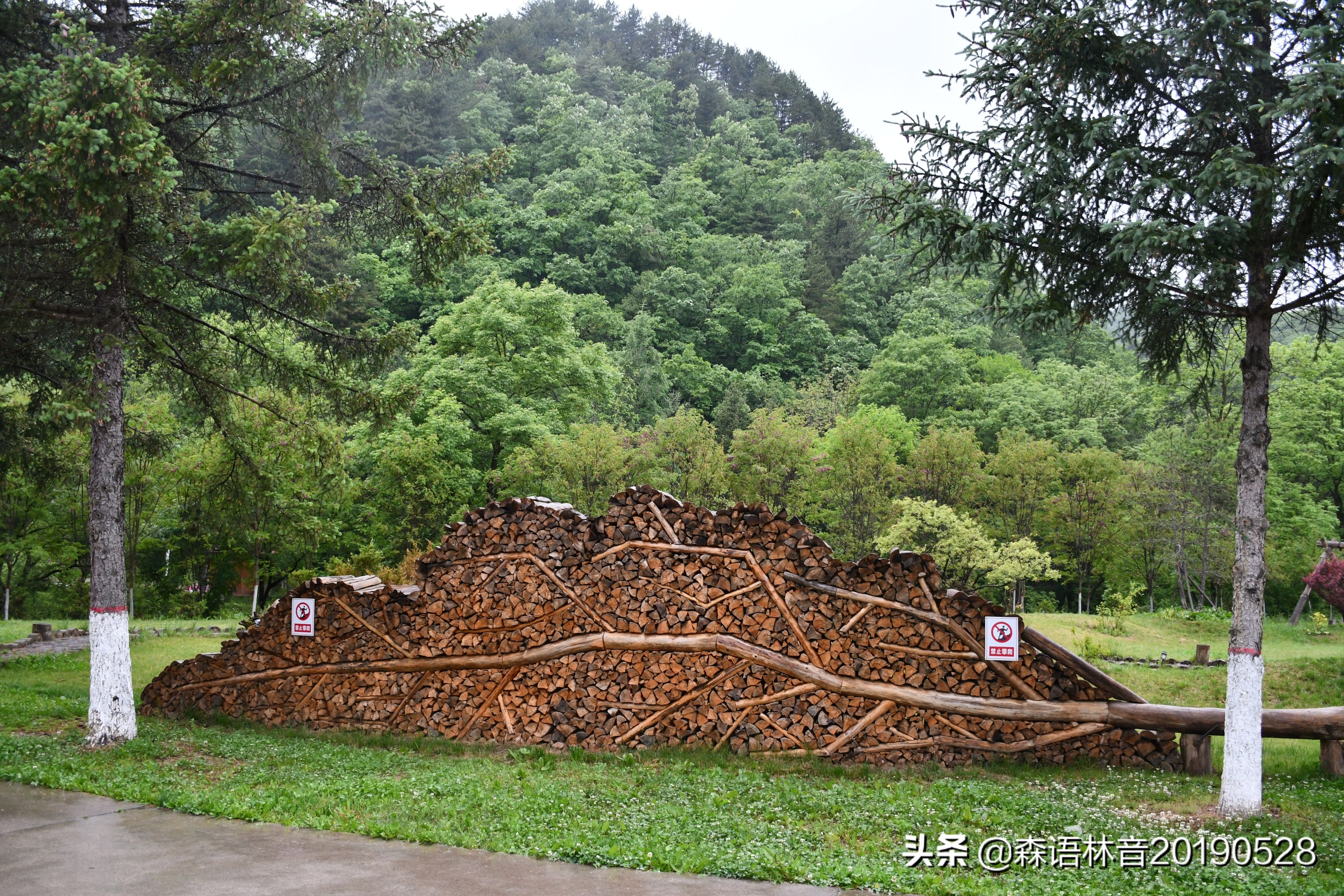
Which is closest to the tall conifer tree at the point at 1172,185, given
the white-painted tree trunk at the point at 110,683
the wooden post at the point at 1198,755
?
the wooden post at the point at 1198,755

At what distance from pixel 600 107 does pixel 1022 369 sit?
142ft

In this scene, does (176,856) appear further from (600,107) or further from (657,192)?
(600,107)

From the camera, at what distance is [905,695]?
957 centimetres

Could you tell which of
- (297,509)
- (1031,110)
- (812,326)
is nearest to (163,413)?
(297,509)

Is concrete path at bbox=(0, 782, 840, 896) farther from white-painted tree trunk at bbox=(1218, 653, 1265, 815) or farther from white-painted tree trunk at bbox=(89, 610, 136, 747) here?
white-painted tree trunk at bbox=(1218, 653, 1265, 815)

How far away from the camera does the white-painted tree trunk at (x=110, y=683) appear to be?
33.6 ft

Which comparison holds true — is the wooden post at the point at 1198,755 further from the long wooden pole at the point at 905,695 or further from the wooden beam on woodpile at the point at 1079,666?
the wooden beam on woodpile at the point at 1079,666

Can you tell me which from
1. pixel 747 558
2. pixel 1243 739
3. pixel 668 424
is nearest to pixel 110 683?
pixel 747 558

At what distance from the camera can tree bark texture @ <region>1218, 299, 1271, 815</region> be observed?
7594 millimetres

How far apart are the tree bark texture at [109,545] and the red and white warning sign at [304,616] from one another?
1.70 metres

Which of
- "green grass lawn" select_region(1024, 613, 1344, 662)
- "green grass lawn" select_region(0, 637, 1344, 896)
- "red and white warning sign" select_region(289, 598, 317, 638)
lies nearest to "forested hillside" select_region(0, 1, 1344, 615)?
"red and white warning sign" select_region(289, 598, 317, 638)

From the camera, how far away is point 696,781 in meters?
8.59

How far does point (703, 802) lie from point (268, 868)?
328 centimetres

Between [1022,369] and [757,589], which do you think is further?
[1022,369]
